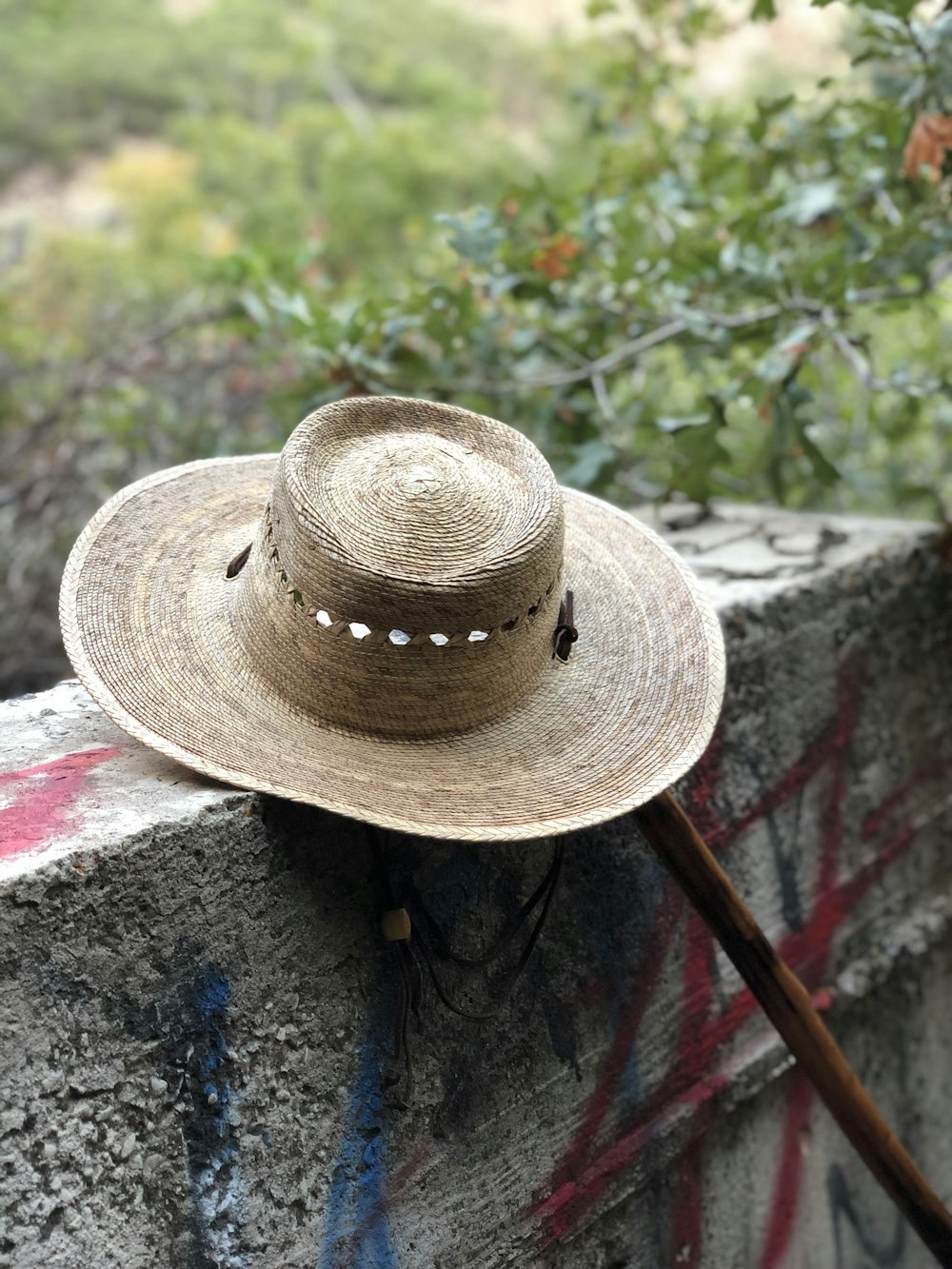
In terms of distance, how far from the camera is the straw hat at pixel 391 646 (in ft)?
3.43

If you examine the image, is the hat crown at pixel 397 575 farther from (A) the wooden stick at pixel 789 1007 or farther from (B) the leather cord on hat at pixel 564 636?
(A) the wooden stick at pixel 789 1007

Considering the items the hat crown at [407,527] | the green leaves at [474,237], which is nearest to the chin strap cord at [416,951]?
the hat crown at [407,527]

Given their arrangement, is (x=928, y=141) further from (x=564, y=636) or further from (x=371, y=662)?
(x=371, y=662)

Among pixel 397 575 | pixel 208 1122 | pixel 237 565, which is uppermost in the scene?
pixel 397 575

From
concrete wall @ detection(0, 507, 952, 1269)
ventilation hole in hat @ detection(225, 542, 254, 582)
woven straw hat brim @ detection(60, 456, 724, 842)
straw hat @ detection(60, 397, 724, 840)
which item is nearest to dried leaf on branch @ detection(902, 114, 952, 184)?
concrete wall @ detection(0, 507, 952, 1269)

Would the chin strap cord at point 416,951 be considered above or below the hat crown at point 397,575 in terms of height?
below

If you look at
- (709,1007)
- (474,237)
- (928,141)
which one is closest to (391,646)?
(709,1007)

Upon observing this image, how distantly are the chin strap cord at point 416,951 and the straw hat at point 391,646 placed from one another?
14cm

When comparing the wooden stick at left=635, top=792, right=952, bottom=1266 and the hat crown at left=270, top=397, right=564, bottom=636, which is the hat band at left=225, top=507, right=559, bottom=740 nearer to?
the hat crown at left=270, top=397, right=564, bottom=636

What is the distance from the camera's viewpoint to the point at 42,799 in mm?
1083

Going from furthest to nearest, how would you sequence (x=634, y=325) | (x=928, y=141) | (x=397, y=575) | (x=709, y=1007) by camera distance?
1. (x=634, y=325)
2. (x=928, y=141)
3. (x=709, y=1007)
4. (x=397, y=575)

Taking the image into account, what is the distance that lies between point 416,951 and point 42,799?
0.39m

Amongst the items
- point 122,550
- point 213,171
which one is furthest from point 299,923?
point 213,171

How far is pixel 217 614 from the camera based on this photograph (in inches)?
47.0
